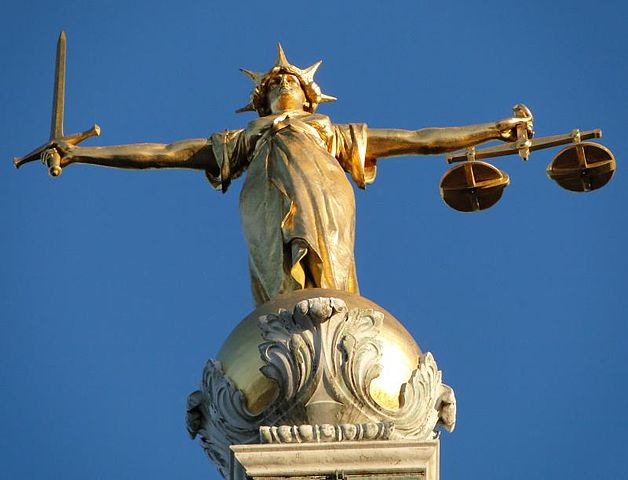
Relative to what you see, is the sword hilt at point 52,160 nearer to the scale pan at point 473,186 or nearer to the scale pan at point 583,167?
the scale pan at point 473,186

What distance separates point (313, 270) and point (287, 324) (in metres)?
1.51

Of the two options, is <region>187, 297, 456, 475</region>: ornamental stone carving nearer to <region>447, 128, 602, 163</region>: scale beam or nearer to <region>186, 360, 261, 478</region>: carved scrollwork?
<region>186, 360, 261, 478</region>: carved scrollwork

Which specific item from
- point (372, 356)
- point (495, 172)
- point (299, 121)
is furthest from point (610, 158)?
point (372, 356)

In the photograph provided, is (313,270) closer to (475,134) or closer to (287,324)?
(287,324)

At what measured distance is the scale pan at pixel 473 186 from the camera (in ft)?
68.9

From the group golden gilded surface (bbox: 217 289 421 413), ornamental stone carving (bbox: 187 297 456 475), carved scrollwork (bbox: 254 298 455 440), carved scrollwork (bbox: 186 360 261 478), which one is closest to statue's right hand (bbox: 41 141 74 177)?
golden gilded surface (bbox: 217 289 421 413)

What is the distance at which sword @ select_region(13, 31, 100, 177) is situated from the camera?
2108 cm

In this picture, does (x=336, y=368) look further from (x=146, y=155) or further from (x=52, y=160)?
(x=52, y=160)

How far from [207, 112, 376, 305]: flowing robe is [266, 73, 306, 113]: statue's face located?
0.41m

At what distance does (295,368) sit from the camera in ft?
56.6

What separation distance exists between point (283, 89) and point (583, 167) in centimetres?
306

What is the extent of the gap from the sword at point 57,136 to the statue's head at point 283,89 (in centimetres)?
167

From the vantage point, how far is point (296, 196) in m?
19.3

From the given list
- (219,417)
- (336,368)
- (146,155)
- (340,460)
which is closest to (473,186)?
(146,155)
